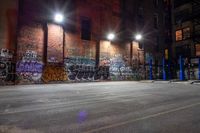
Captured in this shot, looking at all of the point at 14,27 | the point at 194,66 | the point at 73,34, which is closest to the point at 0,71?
the point at 14,27

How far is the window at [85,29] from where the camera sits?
77.9 feet

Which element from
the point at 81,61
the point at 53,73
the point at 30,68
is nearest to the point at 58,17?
the point at 81,61

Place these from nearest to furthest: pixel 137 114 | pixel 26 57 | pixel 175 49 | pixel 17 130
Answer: pixel 17 130 < pixel 137 114 < pixel 26 57 < pixel 175 49

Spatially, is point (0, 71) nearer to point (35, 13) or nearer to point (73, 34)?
point (35, 13)

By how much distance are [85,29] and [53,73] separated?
21.9 feet

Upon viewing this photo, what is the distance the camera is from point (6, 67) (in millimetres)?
17406

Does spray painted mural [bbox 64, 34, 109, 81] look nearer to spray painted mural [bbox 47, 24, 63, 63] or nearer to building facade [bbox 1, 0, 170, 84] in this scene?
building facade [bbox 1, 0, 170, 84]

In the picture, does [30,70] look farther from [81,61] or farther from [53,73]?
[81,61]

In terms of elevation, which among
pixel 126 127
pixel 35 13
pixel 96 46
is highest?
pixel 35 13

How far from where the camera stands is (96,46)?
25.2 meters

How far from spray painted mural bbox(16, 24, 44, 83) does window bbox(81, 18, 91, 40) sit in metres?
5.20

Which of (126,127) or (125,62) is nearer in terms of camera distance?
(126,127)

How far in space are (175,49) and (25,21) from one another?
26871 millimetres

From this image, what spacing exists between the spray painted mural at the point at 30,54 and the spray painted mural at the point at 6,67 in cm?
49
